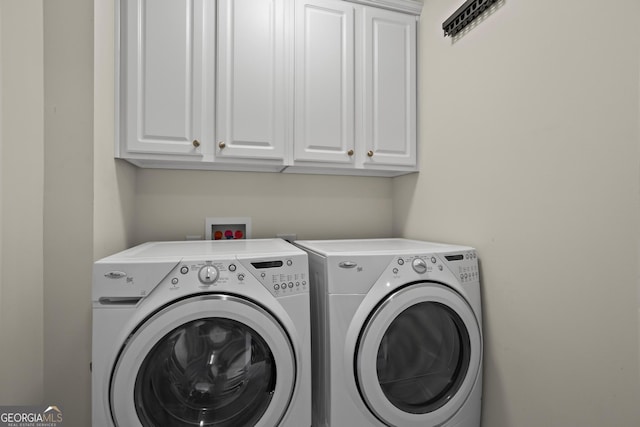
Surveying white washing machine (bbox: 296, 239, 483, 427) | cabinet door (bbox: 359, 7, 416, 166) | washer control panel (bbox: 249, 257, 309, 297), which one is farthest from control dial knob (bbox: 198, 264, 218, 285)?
cabinet door (bbox: 359, 7, 416, 166)

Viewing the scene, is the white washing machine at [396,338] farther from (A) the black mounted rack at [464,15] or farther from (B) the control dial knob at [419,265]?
(A) the black mounted rack at [464,15]

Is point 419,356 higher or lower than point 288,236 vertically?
lower

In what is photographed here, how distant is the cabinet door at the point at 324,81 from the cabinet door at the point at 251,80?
10 centimetres

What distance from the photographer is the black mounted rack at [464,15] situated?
1.27 meters

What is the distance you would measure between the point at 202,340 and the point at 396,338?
72 cm

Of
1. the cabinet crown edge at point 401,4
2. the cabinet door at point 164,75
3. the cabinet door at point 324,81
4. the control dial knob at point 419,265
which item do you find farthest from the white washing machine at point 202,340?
the cabinet crown edge at point 401,4

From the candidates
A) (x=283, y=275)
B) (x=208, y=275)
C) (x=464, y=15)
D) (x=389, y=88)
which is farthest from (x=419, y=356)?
(x=464, y=15)

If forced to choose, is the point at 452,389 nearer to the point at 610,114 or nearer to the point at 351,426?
the point at 351,426

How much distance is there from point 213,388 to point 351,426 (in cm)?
52

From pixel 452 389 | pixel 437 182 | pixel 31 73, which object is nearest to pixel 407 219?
pixel 437 182

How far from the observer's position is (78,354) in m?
1.10

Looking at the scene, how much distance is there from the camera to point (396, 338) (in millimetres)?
1152

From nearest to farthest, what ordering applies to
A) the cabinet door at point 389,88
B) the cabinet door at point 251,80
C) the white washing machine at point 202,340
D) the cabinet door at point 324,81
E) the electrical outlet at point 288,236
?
the white washing machine at point 202,340
the cabinet door at point 251,80
the cabinet door at point 324,81
the cabinet door at point 389,88
the electrical outlet at point 288,236

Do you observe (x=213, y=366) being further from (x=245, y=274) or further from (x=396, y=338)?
(x=396, y=338)
